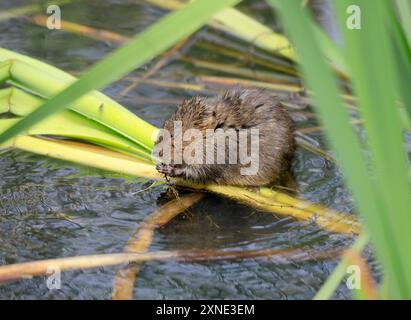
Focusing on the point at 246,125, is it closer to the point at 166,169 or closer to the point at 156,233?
the point at 166,169

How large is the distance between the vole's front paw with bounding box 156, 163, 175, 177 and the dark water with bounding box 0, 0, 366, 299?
22cm

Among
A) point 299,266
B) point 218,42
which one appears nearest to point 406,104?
point 299,266

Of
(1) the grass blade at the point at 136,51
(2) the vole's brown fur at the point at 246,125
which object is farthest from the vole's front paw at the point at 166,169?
(1) the grass blade at the point at 136,51

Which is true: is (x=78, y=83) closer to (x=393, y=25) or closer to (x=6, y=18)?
(x=393, y=25)

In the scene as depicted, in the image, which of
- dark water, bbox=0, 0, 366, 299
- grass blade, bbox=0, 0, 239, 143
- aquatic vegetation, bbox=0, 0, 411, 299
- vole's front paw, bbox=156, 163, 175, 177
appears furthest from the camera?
vole's front paw, bbox=156, 163, 175, 177

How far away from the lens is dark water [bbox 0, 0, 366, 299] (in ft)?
13.1

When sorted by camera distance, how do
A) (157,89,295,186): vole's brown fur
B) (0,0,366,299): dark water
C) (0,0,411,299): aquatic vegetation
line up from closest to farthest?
(0,0,411,299): aquatic vegetation < (0,0,366,299): dark water < (157,89,295,186): vole's brown fur

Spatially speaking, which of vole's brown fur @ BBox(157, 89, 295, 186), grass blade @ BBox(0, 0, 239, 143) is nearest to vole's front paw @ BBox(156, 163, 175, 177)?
vole's brown fur @ BBox(157, 89, 295, 186)

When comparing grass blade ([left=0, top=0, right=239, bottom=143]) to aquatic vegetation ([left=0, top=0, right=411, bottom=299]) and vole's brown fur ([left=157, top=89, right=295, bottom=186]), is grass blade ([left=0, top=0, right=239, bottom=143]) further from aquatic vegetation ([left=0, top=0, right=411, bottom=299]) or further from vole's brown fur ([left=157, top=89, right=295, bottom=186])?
vole's brown fur ([left=157, top=89, right=295, bottom=186])

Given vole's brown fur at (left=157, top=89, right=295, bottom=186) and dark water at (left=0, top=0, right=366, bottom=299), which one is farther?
vole's brown fur at (left=157, top=89, right=295, bottom=186)

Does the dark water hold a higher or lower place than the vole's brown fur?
lower

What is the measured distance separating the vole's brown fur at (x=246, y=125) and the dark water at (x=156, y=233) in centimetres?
18

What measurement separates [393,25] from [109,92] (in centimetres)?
375

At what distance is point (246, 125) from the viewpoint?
17.3 feet
